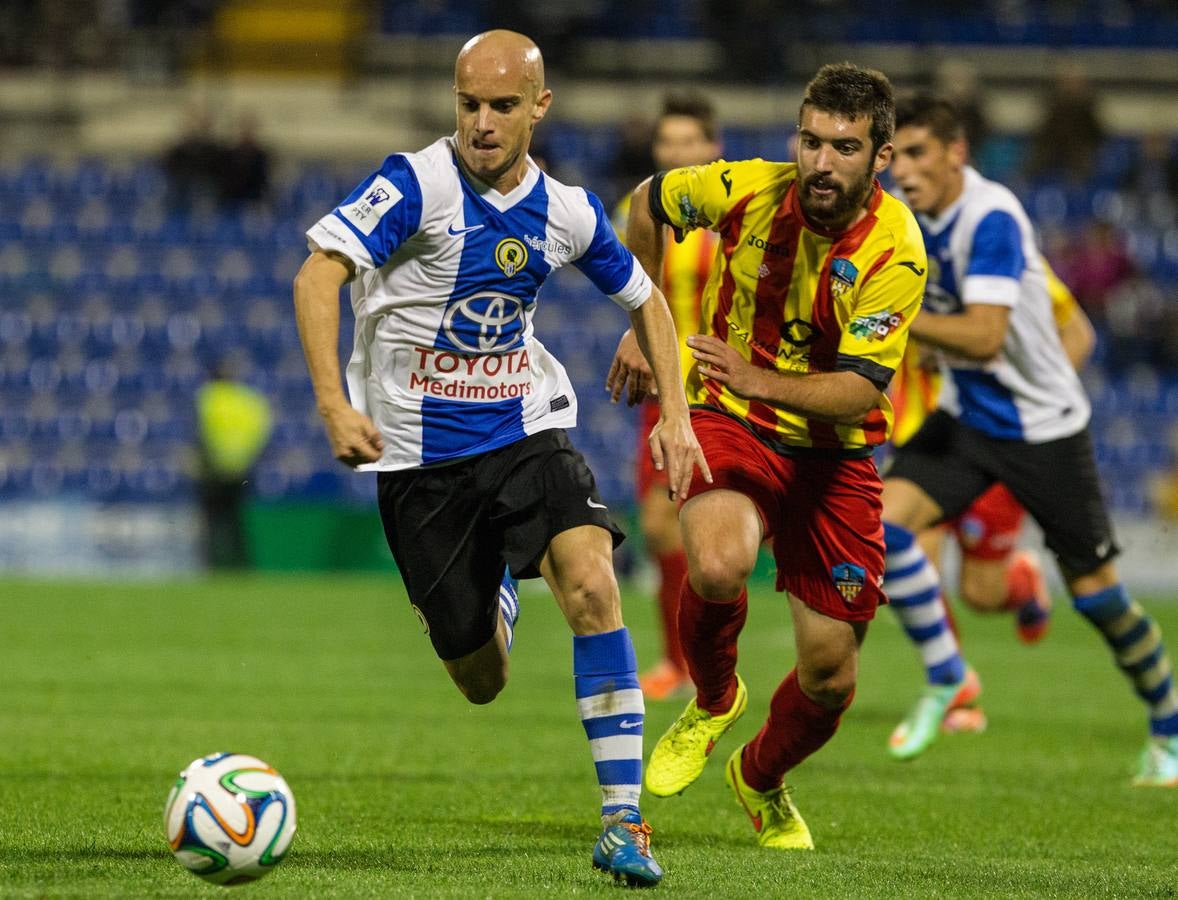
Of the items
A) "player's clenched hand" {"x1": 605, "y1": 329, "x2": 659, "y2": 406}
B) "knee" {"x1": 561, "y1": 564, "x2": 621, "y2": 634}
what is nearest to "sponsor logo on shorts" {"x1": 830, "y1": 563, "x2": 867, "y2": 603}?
"player's clenched hand" {"x1": 605, "y1": 329, "x2": 659, "y2": 406}

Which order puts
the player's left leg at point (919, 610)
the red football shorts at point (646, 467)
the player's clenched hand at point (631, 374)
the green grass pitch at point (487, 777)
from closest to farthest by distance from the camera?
the green grass pitch at point (487, 777), the player's clenched hand at point (631, 374), the player's left leg at point (919, 610), the red football shorts at point (646, 467)

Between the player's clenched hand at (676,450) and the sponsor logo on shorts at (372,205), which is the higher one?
the sponsor logo on shorts at (372,205)

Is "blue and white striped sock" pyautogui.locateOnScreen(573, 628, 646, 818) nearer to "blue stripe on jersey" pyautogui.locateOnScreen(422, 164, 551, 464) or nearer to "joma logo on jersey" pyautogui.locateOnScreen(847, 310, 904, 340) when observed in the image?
"blue stripe on jersey" pyautogui.locateOnScreen(422, 164, 551, 464)

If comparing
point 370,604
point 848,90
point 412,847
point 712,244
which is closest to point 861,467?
point 848,90

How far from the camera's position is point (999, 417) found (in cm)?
843

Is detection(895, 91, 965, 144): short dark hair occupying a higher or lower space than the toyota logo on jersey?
higher

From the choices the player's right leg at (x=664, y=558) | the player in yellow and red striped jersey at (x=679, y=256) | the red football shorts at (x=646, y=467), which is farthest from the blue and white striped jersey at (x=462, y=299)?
the player's right leg at (x=664, y=558)

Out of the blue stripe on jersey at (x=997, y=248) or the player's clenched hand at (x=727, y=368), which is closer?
the player's clenched hand at (x=727, y=368)

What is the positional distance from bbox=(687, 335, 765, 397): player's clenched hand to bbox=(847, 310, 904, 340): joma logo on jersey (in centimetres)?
34

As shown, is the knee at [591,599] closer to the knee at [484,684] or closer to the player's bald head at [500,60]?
the knee at [484,684]

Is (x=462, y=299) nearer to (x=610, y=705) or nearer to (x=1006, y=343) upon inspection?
(x=610, y=705)

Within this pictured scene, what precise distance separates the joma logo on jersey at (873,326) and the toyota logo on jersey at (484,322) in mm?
1037

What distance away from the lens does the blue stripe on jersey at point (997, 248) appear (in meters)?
7.90

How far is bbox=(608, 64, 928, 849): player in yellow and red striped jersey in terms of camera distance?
575 centimetres
